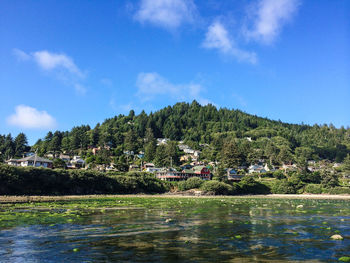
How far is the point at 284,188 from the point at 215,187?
27002 millimetres

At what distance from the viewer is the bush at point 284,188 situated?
8950 cm

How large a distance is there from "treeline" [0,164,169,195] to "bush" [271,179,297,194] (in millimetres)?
39237

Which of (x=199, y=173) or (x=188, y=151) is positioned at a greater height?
(x=188, y=151)

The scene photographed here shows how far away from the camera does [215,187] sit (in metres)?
80.5

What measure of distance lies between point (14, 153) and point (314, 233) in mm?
143991

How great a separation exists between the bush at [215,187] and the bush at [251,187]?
9.14 metres

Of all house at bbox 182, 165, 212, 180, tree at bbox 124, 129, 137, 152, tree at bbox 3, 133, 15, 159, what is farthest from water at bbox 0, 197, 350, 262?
tree at bbox 124, 129, 137, 152

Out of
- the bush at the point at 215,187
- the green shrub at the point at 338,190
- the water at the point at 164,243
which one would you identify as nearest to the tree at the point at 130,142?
the bush at the point at 215,187

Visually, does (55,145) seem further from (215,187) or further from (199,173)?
(215,187)

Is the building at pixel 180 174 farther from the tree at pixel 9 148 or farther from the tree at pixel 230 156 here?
the tree at pixel 9 148

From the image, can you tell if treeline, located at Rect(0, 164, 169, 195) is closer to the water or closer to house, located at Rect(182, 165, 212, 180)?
house, located at Rect(182, 165, 212, 180)

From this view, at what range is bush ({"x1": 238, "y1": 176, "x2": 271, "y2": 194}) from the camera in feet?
295

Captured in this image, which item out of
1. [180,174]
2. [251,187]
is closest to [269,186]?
Result: [251,187]

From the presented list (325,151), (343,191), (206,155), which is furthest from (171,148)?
(325,151)
